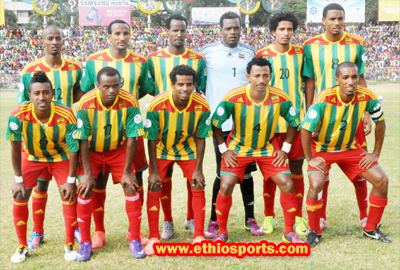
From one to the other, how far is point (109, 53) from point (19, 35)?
118ft

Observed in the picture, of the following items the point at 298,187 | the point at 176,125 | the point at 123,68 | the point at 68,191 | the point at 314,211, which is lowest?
the point at 314,211

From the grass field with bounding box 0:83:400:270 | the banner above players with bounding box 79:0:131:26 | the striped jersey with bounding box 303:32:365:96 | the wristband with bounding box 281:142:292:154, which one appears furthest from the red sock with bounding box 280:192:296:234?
the banner above players with bounding box 79:0:131:26

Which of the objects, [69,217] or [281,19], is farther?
[281,19]

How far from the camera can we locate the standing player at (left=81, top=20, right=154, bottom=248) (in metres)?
5.37

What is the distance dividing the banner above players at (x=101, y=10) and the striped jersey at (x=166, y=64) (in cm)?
3094

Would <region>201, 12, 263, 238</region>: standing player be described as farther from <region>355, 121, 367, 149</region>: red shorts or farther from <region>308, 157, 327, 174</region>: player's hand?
<region>355, 121, 367, 149</region>: red shorts

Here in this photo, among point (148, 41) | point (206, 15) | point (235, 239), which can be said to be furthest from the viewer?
point (206, 15)

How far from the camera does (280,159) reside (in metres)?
5.23

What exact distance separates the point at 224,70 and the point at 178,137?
914 millimetres

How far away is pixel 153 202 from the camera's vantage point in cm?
523

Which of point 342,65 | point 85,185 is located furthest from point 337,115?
point 85,185

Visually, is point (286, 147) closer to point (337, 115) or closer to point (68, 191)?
point (337, 115)

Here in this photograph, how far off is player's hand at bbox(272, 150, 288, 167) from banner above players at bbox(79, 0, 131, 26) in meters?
31.7

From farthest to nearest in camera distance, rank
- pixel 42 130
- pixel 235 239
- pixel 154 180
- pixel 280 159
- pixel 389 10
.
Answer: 1. pixel 389 10
2. pixel 235 239
3. pixel 280 159
4. pixel 154 180
5. pixel 42 130
